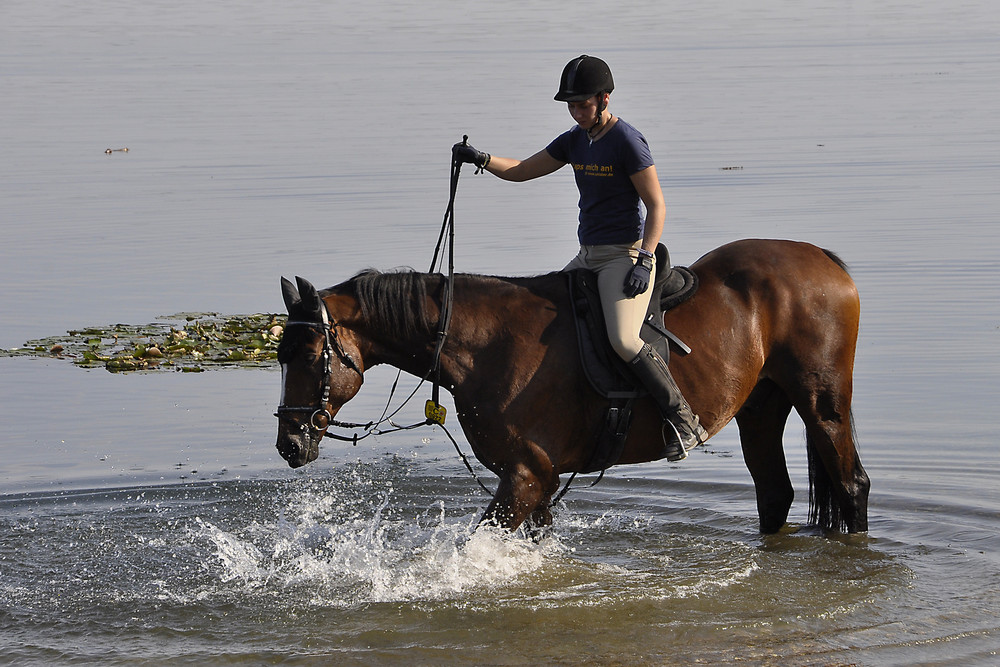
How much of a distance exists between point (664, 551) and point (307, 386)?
242 centimetres

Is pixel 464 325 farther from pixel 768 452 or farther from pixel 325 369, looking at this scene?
pixel 768 452

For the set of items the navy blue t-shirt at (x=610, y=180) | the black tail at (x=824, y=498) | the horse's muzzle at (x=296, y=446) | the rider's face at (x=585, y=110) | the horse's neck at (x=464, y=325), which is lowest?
the black tail at (x=824, y=498)

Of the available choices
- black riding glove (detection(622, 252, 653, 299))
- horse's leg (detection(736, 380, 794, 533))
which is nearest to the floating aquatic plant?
horse's leg (detection(736, 380, 794, 533))

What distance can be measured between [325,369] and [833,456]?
2.89m

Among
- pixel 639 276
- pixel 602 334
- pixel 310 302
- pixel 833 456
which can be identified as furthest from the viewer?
pixel 833 456

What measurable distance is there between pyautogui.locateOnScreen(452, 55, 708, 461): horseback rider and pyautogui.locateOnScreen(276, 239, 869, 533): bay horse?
19 cm

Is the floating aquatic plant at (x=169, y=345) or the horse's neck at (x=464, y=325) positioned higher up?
the horse's neck at (x=464, y=325)

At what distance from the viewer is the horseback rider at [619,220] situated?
634 centimetres

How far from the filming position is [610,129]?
6.45 m

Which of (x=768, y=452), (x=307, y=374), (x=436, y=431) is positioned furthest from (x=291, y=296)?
(x=436, y=431)

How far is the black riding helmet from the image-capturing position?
6.27 m

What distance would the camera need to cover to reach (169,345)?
484 inches

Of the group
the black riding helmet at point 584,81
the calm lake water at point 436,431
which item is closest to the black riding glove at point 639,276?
the black riding helmet at point 584,81

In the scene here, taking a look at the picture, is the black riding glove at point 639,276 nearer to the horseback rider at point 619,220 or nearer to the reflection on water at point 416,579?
the horseback rider at point 619,220
